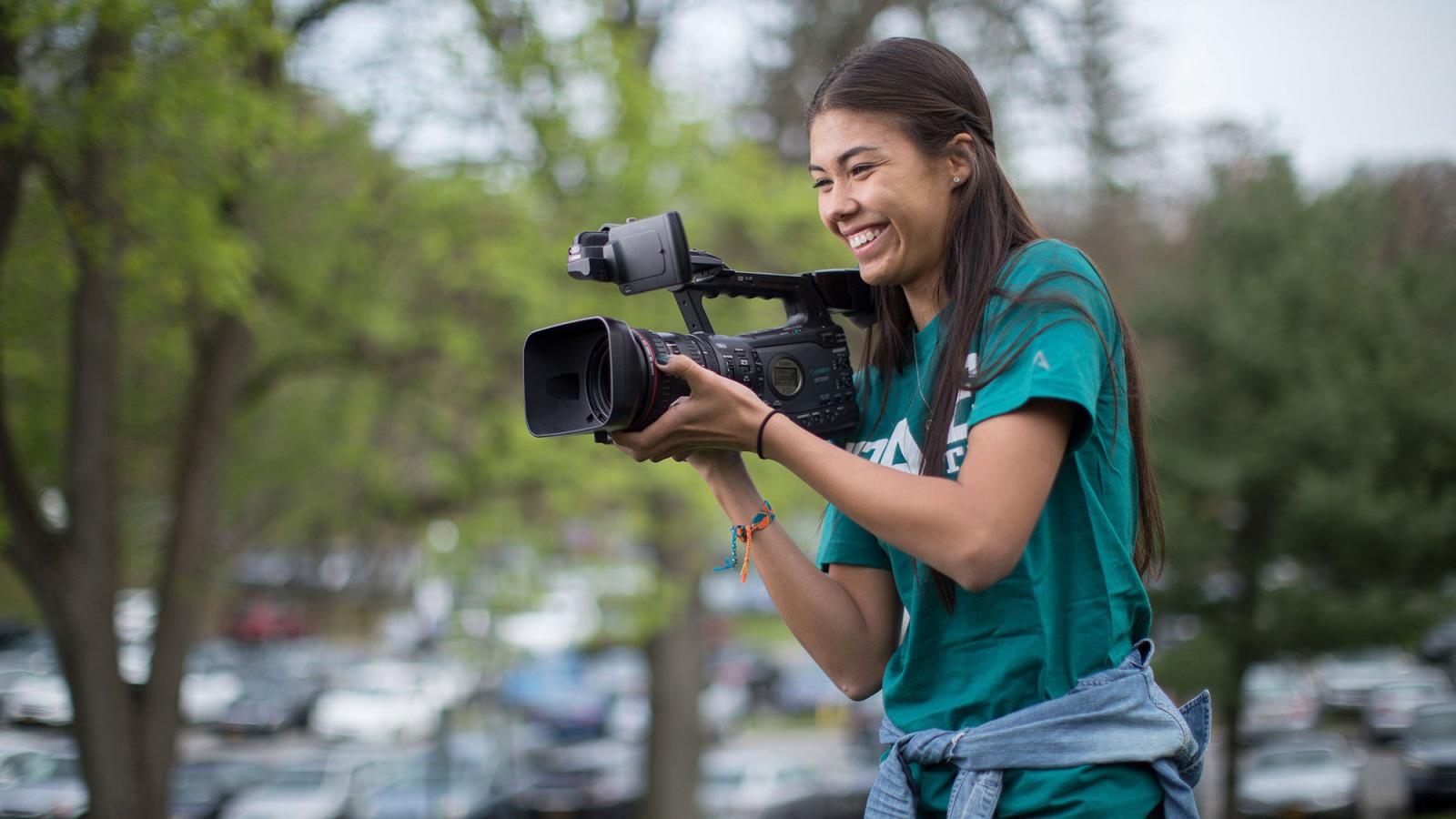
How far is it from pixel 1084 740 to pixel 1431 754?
1871 centimetres

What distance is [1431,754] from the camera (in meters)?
17.4

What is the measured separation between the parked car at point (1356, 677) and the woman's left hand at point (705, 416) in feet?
86.2

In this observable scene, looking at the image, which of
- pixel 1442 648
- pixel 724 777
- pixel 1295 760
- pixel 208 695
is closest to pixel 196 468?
pixel 724 777

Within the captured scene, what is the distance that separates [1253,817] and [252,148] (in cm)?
1557

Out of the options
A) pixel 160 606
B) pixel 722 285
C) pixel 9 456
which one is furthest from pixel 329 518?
pixel 722 285

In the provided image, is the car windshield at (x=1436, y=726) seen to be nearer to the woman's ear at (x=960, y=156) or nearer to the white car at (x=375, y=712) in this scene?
the white car at (x=375, y=712)

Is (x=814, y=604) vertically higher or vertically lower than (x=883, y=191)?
lower

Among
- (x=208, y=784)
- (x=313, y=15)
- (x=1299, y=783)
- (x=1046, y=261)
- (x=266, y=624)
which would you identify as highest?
(x=266, y=624)

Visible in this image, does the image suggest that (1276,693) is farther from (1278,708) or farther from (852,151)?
(852,151)

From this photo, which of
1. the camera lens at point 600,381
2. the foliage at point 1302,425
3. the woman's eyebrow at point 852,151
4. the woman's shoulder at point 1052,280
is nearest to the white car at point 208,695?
the foliage at point 1302,425

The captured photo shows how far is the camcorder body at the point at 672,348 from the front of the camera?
5.52ft

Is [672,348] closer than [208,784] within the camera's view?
Yes

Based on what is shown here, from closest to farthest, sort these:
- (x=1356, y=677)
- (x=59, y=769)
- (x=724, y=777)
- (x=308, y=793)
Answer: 1. (x=59, y=769)
2. (x=308, y=793)
3. (x=724, y=777)
4. (x=1356, y=677)

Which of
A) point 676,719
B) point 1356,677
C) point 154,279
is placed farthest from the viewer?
point 1356,677
